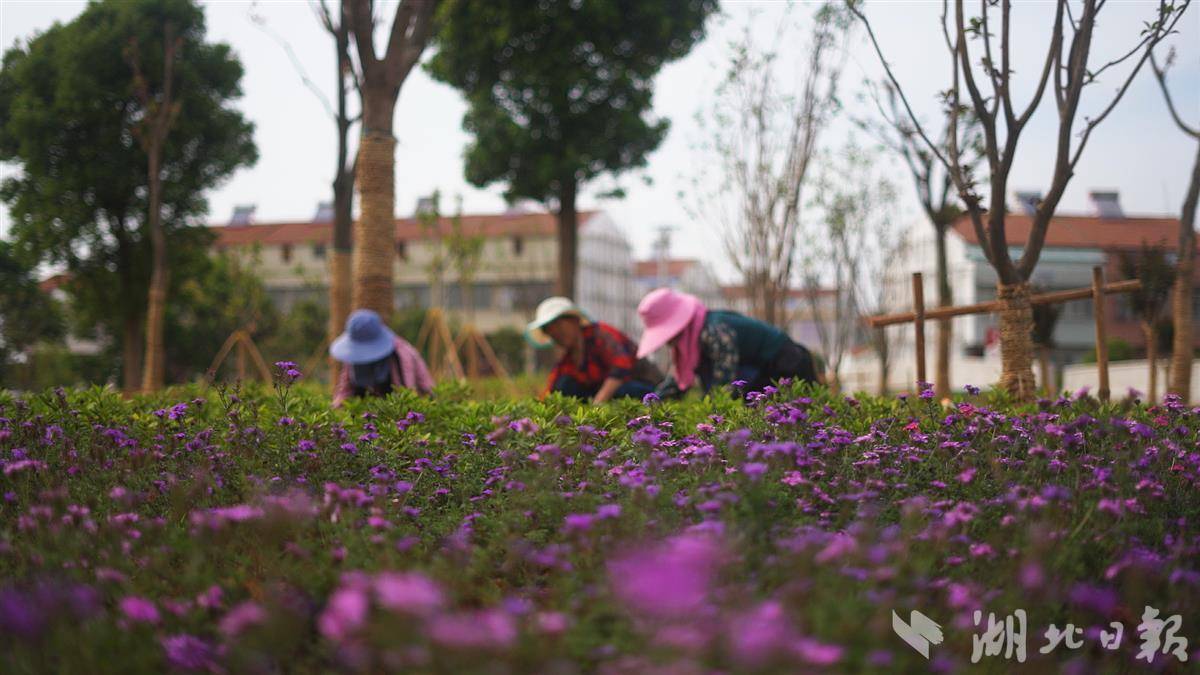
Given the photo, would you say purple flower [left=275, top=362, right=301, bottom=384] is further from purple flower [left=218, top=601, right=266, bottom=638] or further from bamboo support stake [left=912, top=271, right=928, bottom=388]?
bamboo support stake [left=912, top=271, right=928, bottom=388]

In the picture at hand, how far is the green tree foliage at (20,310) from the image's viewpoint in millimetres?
22531

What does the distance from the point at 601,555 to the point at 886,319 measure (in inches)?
190

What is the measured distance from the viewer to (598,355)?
7391mm

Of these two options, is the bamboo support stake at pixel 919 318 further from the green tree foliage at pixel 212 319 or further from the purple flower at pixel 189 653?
the green tree foliage at pixel 212 319

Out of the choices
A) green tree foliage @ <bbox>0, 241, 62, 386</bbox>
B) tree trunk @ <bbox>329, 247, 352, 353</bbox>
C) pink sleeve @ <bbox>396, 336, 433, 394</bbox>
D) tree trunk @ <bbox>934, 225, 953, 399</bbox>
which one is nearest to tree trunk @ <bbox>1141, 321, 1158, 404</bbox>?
tree trunk @ <bbox>934, 225, 953, 399</bbox>

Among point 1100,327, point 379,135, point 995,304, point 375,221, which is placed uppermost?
point 379,135

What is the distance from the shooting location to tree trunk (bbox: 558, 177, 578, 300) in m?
16.9

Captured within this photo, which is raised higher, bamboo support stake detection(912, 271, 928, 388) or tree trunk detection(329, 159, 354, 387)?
tree trunk detection(329, 159, 354, 387)

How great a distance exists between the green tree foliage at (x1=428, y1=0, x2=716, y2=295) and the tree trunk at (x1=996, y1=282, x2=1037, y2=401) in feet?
36.5

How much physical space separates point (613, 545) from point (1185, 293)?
31.1 ft

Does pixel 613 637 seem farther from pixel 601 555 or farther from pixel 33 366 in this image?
pixel 33 366

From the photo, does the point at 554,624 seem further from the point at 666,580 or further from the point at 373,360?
the point at 373,360

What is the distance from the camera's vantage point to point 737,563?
2.48m

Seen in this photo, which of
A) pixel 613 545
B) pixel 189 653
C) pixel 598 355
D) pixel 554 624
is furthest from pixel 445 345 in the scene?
pixel 554 624
